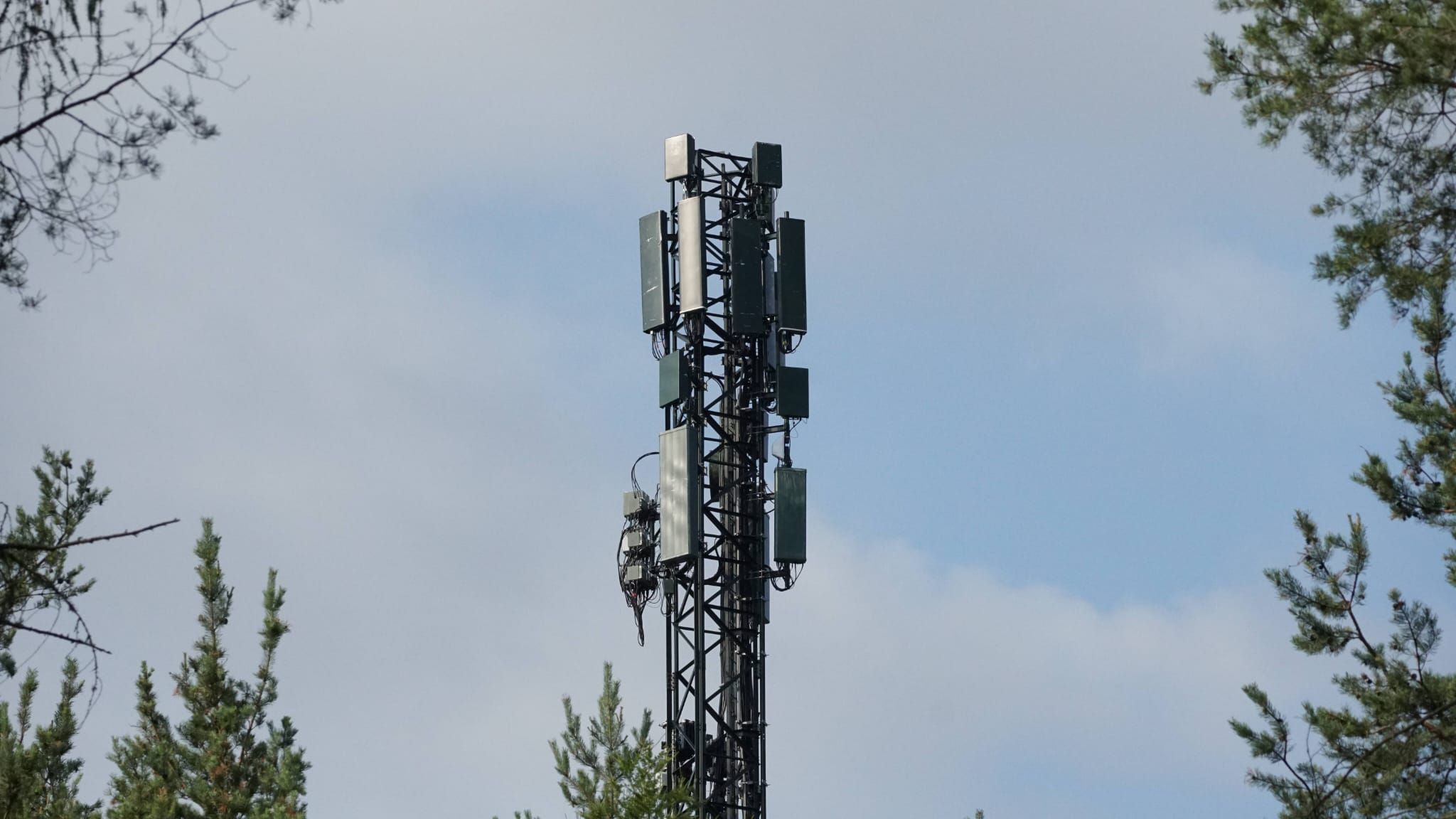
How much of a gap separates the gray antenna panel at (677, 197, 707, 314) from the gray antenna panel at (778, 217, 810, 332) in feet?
3.06

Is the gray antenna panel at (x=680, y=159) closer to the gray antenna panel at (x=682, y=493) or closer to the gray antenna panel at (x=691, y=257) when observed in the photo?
the gray antenna panel at (x=691, y=257)

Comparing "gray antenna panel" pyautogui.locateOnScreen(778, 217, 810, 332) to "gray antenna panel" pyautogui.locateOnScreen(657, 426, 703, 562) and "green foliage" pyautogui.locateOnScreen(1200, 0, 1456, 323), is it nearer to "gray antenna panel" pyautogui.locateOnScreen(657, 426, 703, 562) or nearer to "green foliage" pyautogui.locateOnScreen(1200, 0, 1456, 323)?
"gray antenna panel" pyautogui.locateOnScreen(657, 426, 703, 562)

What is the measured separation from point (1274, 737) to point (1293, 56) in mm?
5536

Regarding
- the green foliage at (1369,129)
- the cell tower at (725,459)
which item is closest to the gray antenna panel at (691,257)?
the cell tower at (725,459)

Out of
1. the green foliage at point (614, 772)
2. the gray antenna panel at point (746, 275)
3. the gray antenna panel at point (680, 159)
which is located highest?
the gray antenna panel at point (680, 159)

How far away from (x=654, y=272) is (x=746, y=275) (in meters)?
1.15

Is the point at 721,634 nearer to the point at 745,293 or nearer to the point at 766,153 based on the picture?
the point at 745,293

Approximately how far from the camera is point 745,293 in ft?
83.8

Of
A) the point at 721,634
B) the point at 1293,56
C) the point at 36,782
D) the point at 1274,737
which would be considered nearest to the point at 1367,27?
the point at 1293,56

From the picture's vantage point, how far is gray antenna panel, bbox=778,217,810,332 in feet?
84.6

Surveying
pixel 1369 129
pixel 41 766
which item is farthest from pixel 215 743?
pixel 1369 129

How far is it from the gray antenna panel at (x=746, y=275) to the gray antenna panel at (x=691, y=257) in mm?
350

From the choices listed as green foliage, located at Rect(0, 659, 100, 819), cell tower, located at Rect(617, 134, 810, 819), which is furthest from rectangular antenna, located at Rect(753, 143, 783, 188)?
green foliage, located at Rect(0, 659, 100, 819)

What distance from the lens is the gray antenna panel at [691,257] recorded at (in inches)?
1005
